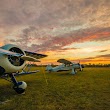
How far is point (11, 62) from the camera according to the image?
8.92 meters

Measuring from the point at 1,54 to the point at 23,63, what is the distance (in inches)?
71.9

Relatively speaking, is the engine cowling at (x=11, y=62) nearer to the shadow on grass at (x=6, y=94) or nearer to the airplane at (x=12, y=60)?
the airplane at (x=12, y=60)

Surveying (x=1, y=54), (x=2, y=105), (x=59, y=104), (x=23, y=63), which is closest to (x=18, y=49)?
(x=23, y=63)

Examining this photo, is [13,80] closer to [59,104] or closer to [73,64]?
[59,104]

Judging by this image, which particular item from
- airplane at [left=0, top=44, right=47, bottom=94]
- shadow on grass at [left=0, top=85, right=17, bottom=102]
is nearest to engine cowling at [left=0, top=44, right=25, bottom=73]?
airplane at [left=0, top=44, right=47, bottom=94]

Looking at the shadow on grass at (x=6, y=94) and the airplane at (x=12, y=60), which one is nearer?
the airplane at (x=12, y=60)

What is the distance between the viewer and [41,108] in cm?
655

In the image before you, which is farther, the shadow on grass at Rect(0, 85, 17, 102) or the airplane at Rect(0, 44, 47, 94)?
the shadow on grass at Rect(0, 85, 17, 102)

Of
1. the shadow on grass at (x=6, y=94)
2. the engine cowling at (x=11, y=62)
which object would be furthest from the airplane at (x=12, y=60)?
the shadow on grass at (x=6, y=94)

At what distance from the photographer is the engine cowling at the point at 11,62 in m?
8.33

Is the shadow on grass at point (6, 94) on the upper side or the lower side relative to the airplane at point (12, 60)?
lower

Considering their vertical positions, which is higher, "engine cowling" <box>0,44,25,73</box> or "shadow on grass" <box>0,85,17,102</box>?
"engine cowling" <box>0,44,25,73</box>

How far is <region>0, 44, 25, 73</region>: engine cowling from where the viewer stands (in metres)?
8.33

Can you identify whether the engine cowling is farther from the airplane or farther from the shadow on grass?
the shadow on grass
